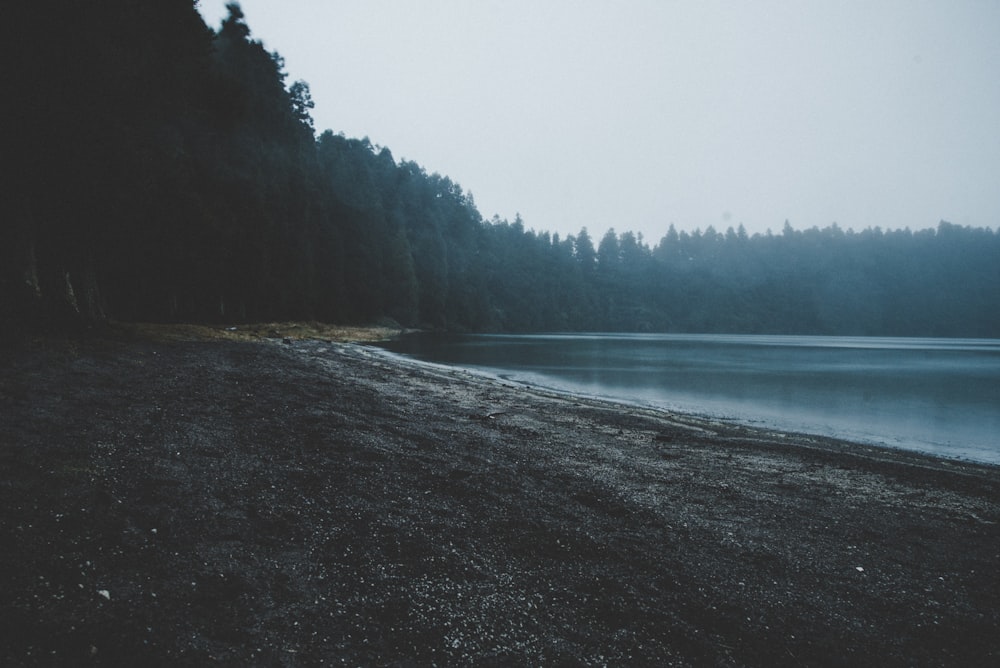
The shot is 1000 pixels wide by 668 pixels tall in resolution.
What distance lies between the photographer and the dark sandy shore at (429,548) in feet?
11.3

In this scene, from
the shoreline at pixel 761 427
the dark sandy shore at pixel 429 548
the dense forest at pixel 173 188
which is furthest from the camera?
the dense forest at pixel 173 188

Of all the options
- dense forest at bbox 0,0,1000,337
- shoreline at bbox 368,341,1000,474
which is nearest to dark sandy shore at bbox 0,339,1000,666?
shoreline at bbox 368,341,1000,474

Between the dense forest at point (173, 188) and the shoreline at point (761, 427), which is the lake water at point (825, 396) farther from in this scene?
the dense forest at point (173, 188)

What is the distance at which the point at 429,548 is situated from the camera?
16.6ft

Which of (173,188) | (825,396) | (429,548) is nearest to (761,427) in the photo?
(825,396)

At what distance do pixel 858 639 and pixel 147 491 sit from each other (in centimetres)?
729

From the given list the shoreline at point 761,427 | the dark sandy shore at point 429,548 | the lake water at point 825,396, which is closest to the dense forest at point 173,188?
the dark sandy shore at point 429,548

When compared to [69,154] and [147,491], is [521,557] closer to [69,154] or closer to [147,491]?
[147,491]

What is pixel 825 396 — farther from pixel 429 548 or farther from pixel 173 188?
pixel 173 188

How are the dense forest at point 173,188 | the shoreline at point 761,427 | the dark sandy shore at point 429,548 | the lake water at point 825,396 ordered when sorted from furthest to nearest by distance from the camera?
the lake water at point 825,396
the dense forest at point 173,188
the shoreline at point 761,427
the dark sandy shore at point 429,548

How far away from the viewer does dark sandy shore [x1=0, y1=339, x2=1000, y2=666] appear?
11.3ft

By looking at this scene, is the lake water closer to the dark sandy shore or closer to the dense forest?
the dark sandy shore

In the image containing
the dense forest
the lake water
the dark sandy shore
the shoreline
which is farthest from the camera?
the lake water

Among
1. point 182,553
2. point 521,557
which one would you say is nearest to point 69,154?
point 182,553
